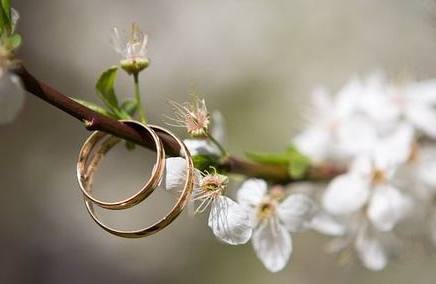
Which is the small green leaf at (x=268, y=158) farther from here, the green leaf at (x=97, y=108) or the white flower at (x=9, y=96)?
the white flower at (x=9, y=96)

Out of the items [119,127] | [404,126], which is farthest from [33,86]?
[404,126]

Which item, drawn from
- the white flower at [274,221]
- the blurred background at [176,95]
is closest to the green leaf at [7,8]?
the white flower at [274,221]

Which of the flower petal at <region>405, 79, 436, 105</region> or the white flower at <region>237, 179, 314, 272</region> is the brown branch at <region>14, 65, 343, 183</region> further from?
the flower petal at <region>405, 79, 436, 105</region>

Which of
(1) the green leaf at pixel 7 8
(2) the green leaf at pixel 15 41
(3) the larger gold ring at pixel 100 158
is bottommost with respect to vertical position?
(3) the larger gold ring at pixel 100 158

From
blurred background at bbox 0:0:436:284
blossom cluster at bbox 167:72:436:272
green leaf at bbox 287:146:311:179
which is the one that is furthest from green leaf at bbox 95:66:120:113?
blurred background at bbox 0:0:436:284

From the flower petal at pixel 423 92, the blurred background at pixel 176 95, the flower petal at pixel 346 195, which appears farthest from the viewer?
the blurred background at pixel 176 95

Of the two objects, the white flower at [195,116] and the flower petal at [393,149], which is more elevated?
the white flower at [195,116]

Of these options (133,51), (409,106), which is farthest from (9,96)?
(409,106)

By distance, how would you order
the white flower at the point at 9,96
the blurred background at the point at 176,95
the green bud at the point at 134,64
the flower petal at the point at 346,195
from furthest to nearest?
the blurred background at the point at 176,95
the flower petal at the point at 346,195
the green bud at the point at 134,64
the white flower at the point at 9,96
